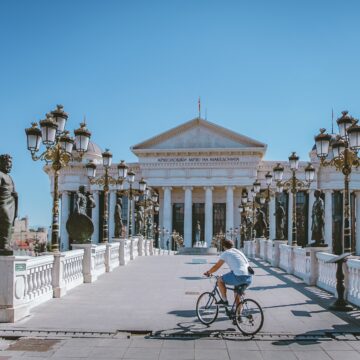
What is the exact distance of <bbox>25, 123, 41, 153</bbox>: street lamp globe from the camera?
14250mm

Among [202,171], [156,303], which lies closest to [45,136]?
[156,303]

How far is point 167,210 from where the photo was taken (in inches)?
2943

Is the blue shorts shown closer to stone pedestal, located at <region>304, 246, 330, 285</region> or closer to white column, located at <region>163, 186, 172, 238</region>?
stone pedestal, located at <region>304, 246, 330, 285</region>

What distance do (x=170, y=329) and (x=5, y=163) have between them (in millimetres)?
4872

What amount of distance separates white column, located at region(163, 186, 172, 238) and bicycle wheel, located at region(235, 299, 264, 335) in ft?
211

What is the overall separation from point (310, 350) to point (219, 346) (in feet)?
4.95

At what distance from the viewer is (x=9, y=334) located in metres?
9.52

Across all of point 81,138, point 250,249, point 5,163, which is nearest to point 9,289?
point 5,163

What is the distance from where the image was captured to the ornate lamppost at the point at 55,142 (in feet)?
47.3

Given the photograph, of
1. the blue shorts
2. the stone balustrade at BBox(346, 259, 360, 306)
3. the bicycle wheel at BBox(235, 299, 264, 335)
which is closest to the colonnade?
the stone balustrade at BBox(346, 259, 360, 306)

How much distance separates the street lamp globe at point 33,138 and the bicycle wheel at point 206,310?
681 cm

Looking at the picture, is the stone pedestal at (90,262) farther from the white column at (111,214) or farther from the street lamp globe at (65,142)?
the white column at (111,214)

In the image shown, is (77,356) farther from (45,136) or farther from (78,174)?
(78,174)

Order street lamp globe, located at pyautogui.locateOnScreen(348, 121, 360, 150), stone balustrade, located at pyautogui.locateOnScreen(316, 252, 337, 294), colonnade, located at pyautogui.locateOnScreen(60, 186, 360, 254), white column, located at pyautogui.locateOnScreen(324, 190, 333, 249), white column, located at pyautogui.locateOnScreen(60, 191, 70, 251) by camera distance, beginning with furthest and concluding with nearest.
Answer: white column, located at pyautogui.locateOnScreen(60, 191, 70, 251) < white column, located at pyautogui.locateOnScreen(324, 190, 333, 249) < colonnade, located at pyautogui.locateOnScreen(60, 186, 360, 254) < stone balustrade, located at pyautogui.locateOnScreen(316, 252, 337, 294) < street lamp globe, located at pyautogui.locateOnScreen(348, 121, 360, 150)
